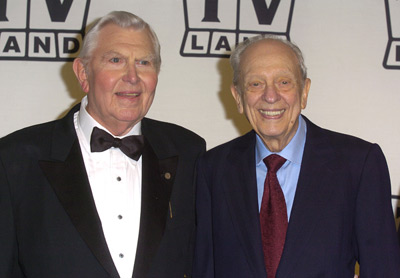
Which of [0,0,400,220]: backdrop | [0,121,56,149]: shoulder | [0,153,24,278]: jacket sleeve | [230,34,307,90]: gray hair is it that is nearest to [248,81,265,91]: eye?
[230,34,307,90]: gray hair

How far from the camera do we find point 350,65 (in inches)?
116

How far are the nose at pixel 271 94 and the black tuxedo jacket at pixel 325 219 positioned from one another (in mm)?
195

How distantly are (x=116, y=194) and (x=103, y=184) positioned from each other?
6cm

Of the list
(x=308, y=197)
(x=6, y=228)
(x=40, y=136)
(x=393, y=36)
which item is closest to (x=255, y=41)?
(x=308, y=197)

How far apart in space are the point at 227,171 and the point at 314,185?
35 centimetres

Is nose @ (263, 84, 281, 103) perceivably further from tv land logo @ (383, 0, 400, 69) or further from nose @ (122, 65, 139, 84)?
tv land logo @ (383, 0, 400, 69)

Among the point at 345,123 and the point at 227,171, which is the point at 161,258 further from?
the point at 345,123

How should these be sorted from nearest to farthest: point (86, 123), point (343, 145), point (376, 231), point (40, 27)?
point (376, 231) < point (343, 145) < point (86, 123) < point (40, 27)

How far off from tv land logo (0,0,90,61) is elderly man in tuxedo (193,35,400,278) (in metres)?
1.25

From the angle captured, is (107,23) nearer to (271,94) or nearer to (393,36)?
(271,94)

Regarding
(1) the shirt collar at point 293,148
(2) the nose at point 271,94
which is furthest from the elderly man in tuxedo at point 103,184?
(2) the nose at point 271,94

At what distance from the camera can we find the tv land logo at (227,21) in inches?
114

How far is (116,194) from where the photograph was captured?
184 centimetres

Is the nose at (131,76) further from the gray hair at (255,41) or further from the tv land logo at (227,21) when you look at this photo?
the tv land logo at (227,21)
